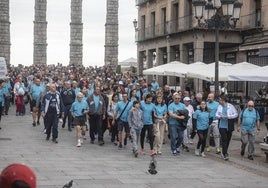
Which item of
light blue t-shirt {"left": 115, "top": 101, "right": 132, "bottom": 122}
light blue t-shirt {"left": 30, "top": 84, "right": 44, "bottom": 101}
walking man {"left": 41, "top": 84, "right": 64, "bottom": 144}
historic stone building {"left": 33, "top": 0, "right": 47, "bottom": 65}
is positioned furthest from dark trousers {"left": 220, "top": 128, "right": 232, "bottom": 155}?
historic stone building {"left": 33, "top": 0, "right": 47, "bottom": 65}

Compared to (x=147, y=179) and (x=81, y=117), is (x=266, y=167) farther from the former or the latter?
(x=81, y=117)

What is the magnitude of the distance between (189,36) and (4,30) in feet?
81.9

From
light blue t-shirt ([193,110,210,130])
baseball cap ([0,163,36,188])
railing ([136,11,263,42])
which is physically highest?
railing ([136,11,263,42])

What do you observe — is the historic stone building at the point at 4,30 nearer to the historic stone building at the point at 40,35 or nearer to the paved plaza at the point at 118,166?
the historic stone building at the point at 40,35

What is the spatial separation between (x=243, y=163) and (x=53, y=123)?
5.62 meters

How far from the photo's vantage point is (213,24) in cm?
1542

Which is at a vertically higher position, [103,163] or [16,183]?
[16,183]

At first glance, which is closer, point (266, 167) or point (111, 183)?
point (111, 183)

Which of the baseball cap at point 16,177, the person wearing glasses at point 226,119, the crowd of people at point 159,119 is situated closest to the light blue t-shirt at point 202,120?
the crowd of people at point 159,119

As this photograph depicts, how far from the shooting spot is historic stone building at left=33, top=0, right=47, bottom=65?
53.7 meters

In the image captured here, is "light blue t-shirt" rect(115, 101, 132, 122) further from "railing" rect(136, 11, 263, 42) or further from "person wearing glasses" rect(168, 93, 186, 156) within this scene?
"railing" rect(136, 11, 263, 42)

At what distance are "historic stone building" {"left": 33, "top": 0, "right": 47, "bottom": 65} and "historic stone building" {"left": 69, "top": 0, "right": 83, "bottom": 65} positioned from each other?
2.95m

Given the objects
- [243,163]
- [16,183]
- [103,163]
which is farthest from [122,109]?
[16,183]

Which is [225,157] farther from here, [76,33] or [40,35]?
[40,35]
